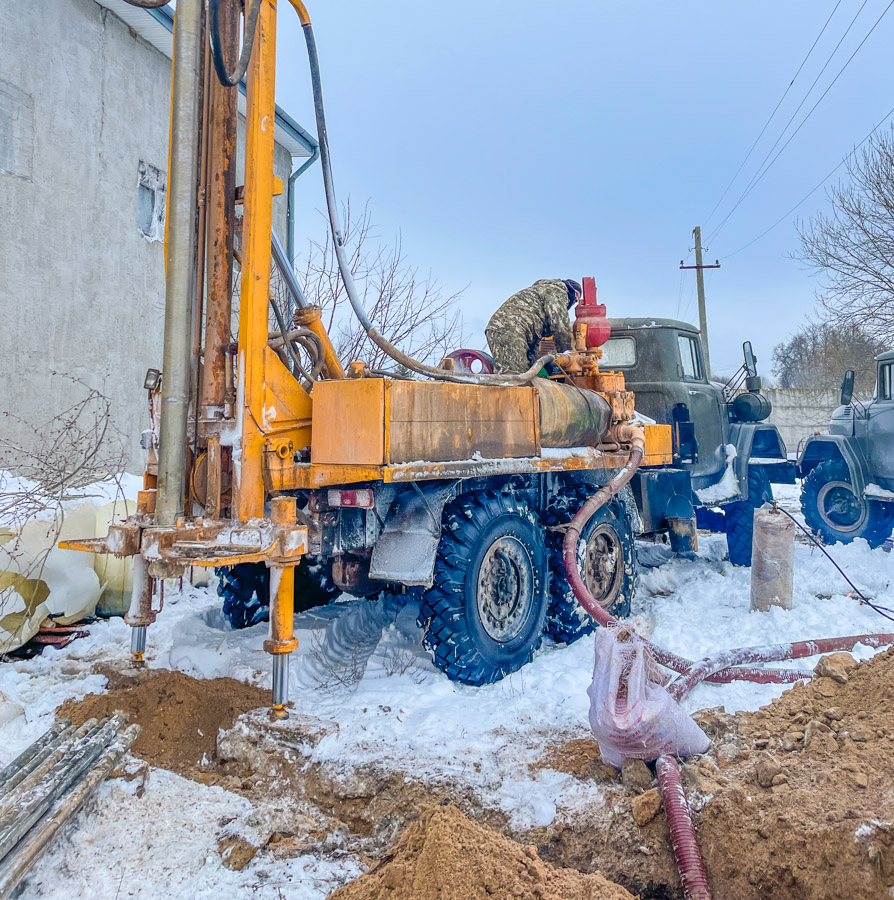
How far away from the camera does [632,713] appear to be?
117 inches

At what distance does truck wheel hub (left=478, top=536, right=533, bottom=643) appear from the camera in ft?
14.7

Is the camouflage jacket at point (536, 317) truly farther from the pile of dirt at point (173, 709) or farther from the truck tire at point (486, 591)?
the pile of dirt at point (173, 709)

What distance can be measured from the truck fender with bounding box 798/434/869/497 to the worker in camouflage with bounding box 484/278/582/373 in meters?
4.64

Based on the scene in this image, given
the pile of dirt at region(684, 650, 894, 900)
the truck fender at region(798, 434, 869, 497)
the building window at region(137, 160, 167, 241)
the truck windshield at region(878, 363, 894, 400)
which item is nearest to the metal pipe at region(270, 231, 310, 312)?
the pile of dirt at region(684, 650, 894, 900)

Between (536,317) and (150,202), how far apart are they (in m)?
6.16

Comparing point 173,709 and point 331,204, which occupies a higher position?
point 331,204

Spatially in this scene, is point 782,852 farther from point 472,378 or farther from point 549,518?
point 549,518

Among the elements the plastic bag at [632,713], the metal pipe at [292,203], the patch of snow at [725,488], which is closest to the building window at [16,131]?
the metal pipe at [292,203]

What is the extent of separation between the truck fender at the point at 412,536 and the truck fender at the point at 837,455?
642 cm

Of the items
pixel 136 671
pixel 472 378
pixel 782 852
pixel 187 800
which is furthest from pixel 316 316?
pixel 782 852

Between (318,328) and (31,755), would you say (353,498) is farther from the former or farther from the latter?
(31,755)

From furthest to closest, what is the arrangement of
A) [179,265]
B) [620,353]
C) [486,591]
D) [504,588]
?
[620,353] → [504,588] → [486,591] → [179,265]

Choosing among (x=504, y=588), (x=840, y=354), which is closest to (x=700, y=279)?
(x=840, y=354)

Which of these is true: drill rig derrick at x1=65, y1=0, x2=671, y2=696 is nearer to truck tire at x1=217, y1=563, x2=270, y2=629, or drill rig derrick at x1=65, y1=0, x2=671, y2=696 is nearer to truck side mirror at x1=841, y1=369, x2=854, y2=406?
truck tire at x1=217, y1=563, x2=270, y2=629
